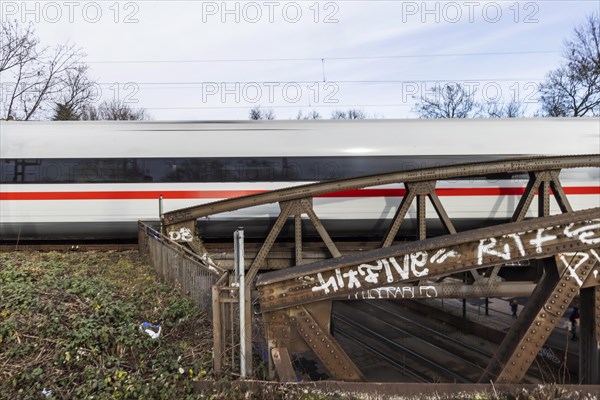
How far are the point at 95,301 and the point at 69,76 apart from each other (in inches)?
1186

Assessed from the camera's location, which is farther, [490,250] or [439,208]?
[439,208]

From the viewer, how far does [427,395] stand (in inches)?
137

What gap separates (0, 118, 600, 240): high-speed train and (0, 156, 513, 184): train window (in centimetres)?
2

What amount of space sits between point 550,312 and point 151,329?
4.34 meters

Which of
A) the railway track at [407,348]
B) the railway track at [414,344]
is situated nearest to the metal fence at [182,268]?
the railway track at [407,348]

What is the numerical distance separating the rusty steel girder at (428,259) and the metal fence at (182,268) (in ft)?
3.52

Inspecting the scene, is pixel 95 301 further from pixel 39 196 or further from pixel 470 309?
pixel 470 309

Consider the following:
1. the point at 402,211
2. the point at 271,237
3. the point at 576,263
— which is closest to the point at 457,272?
the point at 576,263

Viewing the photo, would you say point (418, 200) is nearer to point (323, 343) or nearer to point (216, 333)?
point (323, 343)

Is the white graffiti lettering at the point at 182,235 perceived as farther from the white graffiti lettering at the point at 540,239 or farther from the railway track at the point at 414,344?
the white graffiti lettering at the point at 540,239

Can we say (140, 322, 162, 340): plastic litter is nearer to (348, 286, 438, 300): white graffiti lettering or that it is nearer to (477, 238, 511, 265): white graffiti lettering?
(348, 286, 438, 300): white graffiti lettering

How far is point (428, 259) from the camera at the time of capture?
11.7 ft

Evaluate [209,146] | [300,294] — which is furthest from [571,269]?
[209,146]

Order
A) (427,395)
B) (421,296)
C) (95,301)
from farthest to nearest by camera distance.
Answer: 1. (421,296)
2. (95,301)
3. (427,395)
